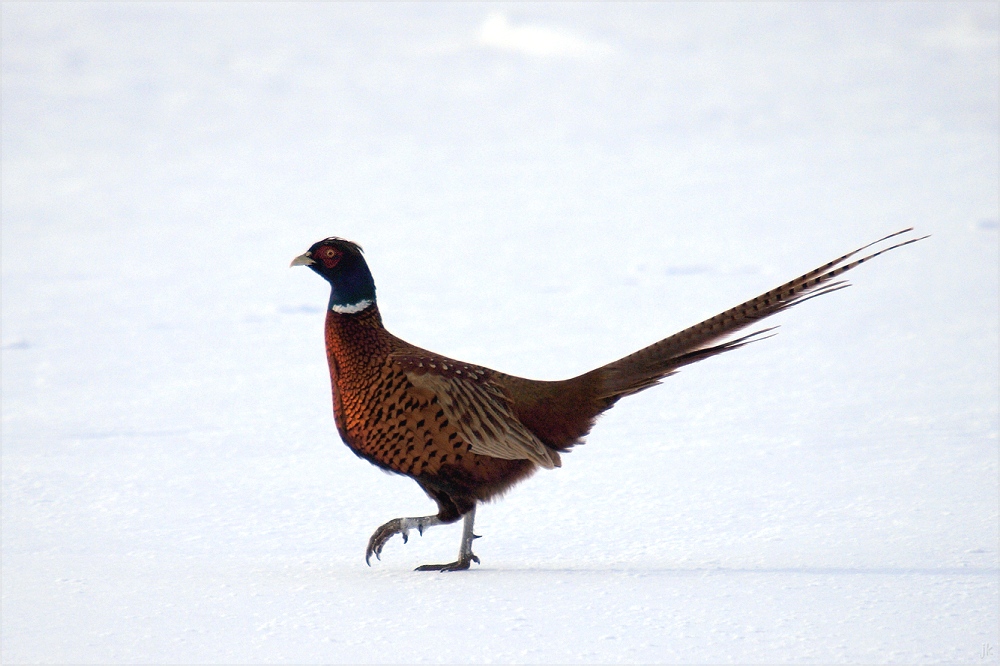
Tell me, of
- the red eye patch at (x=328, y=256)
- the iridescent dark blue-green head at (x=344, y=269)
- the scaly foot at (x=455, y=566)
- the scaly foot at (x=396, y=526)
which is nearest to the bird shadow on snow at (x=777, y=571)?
the scaly foot at (x=455, y=566)

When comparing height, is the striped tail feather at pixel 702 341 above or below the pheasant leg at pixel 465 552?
above

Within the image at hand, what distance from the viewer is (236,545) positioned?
403 centimetres

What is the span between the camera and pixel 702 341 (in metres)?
3.51

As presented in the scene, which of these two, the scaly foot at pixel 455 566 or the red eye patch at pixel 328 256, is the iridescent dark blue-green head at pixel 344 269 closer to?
the red eye patch at pixel 328 256

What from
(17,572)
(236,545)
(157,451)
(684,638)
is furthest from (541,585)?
(157,451)

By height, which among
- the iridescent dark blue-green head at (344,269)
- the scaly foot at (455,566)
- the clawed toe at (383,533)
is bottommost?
the scaly foot at (455,566)

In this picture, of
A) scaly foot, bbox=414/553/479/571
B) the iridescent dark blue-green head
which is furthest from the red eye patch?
scaly foot, bbox=414/553/479/571

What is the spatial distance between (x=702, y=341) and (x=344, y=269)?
3.93ft

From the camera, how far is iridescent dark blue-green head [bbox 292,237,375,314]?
3699mm

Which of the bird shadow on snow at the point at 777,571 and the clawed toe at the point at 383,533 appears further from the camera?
the clawed toe at the point at 383,533

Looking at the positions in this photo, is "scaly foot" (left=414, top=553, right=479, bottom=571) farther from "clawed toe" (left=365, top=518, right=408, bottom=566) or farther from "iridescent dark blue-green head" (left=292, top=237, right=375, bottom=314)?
"iridescent dark blue-green head" (left=292, top=237, right=375, bottom=314)

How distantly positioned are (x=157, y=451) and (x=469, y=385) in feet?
7.44

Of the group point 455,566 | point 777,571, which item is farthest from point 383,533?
point 777,571

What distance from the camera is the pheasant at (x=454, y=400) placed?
3551 millimetres
